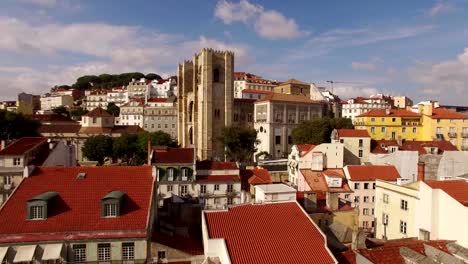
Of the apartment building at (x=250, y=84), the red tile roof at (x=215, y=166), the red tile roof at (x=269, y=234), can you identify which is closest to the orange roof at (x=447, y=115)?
the red tile roof at (x=215, y=166)

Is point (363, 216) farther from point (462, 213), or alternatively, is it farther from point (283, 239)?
point (283, 239)

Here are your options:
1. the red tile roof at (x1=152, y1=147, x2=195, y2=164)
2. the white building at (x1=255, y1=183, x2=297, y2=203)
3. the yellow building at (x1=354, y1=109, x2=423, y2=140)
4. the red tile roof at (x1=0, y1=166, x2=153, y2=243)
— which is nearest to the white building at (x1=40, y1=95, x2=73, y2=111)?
the red tile roof at (x1=152, y1=147, x2=195, y2=164)

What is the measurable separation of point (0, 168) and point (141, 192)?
22.7 meters

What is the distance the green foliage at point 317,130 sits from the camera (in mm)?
73812

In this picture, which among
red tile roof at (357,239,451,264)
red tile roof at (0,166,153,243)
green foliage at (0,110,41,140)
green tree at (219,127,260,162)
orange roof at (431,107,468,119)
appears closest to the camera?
red tile roof at (357,239,451,264)

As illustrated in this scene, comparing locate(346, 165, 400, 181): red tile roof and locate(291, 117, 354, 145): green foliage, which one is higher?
locate(291, 117, 354, 145): green foliage

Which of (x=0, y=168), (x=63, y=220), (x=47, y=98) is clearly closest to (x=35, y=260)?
(x=63, y=220)

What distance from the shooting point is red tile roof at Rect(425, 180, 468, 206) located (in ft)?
75.7

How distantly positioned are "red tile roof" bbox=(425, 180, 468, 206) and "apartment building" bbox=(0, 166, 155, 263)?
19427mm

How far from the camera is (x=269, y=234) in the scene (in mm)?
19703

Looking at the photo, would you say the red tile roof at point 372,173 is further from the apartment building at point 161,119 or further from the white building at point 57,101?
the white building at point 57,101

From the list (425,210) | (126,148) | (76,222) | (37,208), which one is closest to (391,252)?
(425,210)

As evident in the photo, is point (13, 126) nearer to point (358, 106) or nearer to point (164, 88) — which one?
point (164, 88)

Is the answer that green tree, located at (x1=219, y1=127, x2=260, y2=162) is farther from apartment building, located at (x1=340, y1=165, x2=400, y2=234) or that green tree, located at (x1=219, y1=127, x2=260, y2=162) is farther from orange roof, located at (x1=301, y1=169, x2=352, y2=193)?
apartment building, located at (x1=340, y1=165, x2=400, y2=234)
